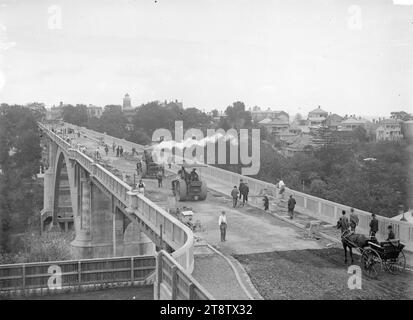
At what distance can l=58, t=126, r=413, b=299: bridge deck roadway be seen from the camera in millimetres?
11562

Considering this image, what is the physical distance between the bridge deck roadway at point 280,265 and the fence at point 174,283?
3.40ft

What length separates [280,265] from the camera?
13.6 meters

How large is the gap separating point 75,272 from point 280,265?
1083 cm

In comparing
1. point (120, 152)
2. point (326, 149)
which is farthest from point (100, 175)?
point (326, 149)

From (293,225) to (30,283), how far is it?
10454 millimetres

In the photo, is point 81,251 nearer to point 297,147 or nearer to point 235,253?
point 235,253

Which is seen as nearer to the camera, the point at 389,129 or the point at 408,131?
the point at 408,131

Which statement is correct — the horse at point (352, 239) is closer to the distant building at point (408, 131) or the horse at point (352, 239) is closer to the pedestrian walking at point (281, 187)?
the pedestrian walking at point (281, 187)

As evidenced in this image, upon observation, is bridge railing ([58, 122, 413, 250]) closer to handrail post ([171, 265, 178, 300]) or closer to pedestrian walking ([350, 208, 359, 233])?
pedestrian walking ([350, 208, 359, 233])

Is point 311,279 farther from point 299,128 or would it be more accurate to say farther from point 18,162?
point 299,128

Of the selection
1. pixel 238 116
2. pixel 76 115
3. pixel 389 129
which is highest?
pixel 76 115

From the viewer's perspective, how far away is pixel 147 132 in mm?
122125

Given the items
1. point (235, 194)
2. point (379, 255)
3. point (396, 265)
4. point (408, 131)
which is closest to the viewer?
point (379, 255)

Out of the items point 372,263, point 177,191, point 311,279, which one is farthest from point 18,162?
point 372,263
